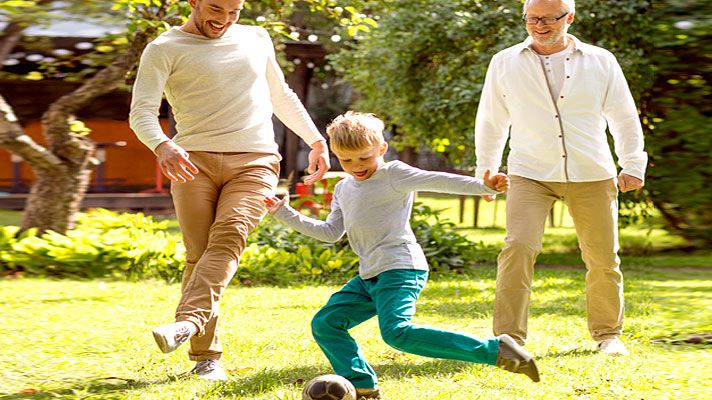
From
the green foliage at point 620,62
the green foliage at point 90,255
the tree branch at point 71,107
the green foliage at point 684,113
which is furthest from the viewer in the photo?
the tree branch at point 71,107

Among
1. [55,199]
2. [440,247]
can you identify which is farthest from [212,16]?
[55,199]

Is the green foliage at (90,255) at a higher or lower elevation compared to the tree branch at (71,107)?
lower

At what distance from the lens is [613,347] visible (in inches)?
232

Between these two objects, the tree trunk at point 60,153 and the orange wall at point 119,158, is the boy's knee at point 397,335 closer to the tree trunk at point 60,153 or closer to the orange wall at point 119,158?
the tree trunk at point 60,153

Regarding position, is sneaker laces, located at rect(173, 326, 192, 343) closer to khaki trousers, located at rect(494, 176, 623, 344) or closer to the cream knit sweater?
the cream knit sweater

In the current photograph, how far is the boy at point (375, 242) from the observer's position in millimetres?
4418

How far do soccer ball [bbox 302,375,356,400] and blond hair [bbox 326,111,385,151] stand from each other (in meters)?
0.98

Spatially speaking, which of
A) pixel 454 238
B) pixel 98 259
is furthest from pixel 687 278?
pixel 98 259

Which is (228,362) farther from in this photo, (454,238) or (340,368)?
(454,238)

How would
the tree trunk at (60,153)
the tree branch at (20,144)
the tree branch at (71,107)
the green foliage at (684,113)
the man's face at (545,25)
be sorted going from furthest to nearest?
1. the tree branch at (71,107)
2. the tree trunk at (60,153)
3. the tree branch at (20,144)
4. the green foliage at (684,113)
5. the man's face at (545,25)

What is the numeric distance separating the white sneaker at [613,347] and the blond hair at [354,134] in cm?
217

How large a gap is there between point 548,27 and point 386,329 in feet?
6.81

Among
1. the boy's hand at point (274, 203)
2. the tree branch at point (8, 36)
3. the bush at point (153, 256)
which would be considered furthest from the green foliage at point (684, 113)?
the tree branch at point (8, 36)

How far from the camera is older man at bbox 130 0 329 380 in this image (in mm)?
4719
